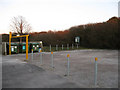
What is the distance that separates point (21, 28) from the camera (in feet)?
110

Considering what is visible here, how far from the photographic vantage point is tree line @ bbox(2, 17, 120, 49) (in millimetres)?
25828

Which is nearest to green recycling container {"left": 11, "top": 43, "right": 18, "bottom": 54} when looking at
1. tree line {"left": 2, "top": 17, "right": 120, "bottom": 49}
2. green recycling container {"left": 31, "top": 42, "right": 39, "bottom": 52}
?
green recycling container {"left": 31, "top": 42, "right": 39, "bottom": 52}

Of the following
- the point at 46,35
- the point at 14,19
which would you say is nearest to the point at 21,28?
the point at 14,19

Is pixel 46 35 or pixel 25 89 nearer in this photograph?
pixel 25 89

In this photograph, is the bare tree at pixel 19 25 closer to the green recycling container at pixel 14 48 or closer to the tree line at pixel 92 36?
the tree line at pixel 92 36

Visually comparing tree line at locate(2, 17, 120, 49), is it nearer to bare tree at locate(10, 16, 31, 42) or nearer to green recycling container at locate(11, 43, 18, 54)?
bare tree at locate(10, 16, 31, 42)

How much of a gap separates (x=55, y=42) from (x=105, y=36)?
11.2 m

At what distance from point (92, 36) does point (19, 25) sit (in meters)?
17.2

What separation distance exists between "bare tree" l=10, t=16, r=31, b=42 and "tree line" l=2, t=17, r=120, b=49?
269cm

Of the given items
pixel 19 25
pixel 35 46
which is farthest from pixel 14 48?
pixel 19 25

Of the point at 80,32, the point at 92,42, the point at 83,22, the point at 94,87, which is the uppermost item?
the point at 83,22

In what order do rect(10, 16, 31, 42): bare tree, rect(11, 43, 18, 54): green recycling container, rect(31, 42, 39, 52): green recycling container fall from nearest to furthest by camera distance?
rect(11, 43, 18, 54): green recycling container
rect(31, 42, 39, 52): green recycling container
rect(10, 16, 31, 42): bare tree

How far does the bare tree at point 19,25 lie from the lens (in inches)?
1319

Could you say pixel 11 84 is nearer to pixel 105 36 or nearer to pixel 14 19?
pixel 105 36
